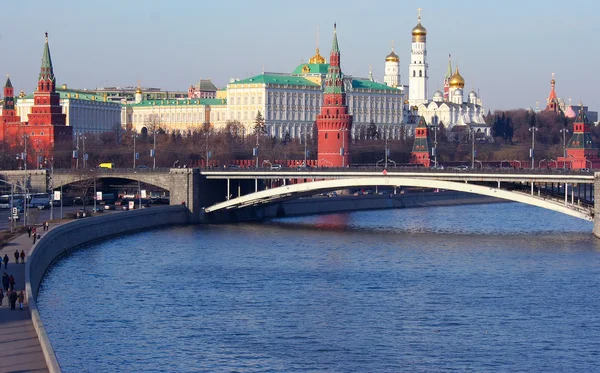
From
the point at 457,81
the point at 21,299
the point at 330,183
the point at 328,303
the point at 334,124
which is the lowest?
the point at 328,303

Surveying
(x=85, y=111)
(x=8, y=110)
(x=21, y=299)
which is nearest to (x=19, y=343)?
(x=21, y=299)

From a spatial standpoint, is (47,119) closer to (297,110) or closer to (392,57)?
(297,110)

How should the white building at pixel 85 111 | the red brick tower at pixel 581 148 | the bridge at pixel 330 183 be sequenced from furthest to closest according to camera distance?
1. the white building at pixel 85 111
2. the red brick tower at pixel 581 148
3. the bridge at pixel 330 183

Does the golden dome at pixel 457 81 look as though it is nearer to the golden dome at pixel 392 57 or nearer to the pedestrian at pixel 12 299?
the golden dome at pixel 392 57

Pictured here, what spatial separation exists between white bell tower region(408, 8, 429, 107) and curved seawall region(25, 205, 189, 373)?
98447mm

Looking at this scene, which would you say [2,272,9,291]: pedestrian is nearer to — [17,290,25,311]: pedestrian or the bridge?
[17,290,25,311]: pedestrian

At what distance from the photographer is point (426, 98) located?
172625 mm

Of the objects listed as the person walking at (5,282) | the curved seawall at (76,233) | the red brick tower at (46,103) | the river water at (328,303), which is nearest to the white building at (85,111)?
the red brick tower at (46,103)

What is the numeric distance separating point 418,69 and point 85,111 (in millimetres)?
44267

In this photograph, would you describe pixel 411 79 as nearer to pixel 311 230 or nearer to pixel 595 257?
pixel 311 230

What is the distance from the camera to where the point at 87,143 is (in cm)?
11206

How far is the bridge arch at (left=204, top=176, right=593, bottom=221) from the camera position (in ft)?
189

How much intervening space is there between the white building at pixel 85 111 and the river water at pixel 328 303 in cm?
8241

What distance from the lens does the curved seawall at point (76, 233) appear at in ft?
111
